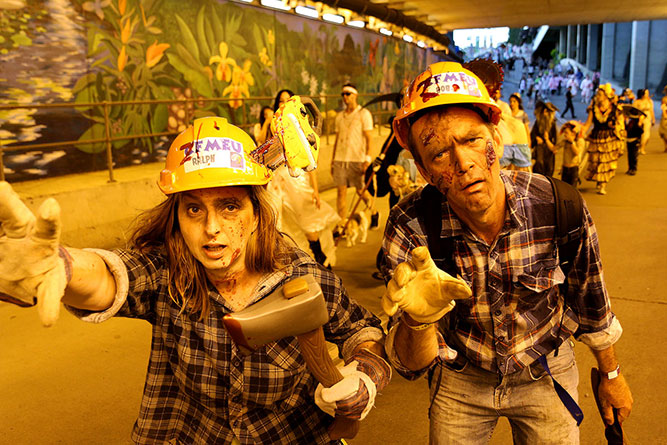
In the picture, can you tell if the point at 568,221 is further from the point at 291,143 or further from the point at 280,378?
the point at 280,378

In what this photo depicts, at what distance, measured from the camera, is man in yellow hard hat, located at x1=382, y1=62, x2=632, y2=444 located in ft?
6.42

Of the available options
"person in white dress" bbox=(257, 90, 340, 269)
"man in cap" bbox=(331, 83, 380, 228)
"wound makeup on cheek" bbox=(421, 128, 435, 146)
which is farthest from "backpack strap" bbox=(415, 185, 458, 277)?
"man in cap" bbox=(331, 83, 380, 228)

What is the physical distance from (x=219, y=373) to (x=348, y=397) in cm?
45

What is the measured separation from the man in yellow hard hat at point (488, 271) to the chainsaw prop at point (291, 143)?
33cm

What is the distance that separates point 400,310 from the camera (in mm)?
1814

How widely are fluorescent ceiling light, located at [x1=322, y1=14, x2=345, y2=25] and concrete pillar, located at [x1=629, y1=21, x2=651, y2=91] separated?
1006 inches

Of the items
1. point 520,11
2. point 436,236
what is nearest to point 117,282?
point 436,236

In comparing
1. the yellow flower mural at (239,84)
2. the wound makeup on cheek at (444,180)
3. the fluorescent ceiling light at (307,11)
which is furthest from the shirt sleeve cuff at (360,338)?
the fluorescent ceiling light at (307,11)

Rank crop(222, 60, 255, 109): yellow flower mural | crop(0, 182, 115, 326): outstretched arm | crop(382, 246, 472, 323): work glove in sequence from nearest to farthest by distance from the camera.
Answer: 1. crop(0, 182, 115, 326): outstretched arm
2. crop(382, 246, 472, 323): work glove
3. crop(222, 60, 255, 109): yellow flower mural

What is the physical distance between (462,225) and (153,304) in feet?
3.45

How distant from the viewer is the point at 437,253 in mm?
2014

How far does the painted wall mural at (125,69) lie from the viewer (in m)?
8.16

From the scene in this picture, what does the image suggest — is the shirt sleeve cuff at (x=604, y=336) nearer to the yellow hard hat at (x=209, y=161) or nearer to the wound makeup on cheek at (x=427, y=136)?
the wound makeup on cheek at (x=427, y=136)

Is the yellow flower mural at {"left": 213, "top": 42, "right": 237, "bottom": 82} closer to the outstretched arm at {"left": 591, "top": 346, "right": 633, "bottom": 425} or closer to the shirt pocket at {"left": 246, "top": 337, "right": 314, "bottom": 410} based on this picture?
the shirt pocket at {"left": 246, "top": 337, "right": 314, "bottom": 410}
